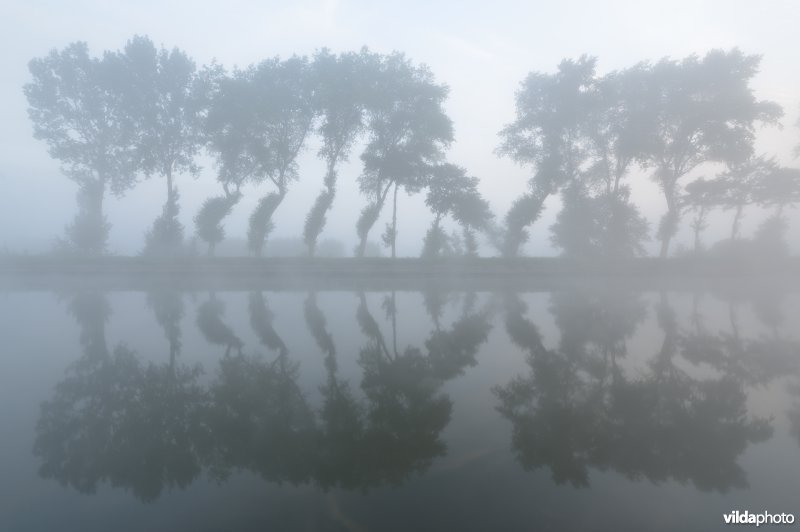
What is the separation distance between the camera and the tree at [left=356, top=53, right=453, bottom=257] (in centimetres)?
1898

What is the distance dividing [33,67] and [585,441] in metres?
28.5

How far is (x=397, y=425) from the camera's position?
3.38m

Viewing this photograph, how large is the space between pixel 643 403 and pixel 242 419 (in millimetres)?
3139

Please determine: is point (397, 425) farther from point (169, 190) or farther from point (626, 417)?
point (169, 190)

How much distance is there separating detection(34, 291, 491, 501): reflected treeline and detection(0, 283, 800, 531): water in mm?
17

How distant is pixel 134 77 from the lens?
70.0 feet

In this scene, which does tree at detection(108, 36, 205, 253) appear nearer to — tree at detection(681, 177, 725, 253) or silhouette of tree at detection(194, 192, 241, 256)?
→ silhouette of tree at detection(194, 192, 241, 256)

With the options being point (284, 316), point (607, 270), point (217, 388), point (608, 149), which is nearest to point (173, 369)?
point (217, 388)

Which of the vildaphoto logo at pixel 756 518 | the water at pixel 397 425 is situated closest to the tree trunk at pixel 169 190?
the water at pixel 397 425

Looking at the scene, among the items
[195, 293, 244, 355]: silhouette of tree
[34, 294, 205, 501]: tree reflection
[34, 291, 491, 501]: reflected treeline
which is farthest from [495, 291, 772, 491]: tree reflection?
[195, 293, 244, 355]: silhouette of tree

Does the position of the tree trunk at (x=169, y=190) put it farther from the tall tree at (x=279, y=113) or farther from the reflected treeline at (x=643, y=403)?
the reflected treeline at (x=643, y=403)

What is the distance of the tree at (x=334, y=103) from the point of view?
19.3 metres

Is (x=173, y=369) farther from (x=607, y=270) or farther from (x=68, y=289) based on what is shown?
(x=607, y=270)

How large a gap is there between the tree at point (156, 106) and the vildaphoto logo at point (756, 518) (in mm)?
22679
